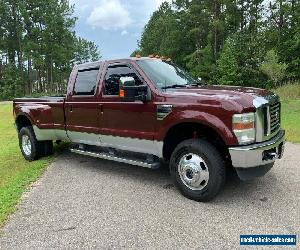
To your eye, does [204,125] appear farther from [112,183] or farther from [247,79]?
[247,79]

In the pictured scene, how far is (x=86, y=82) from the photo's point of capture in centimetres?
757

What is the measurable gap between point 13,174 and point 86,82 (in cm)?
260

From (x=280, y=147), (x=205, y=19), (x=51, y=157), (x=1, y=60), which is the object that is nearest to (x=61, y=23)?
(x=1, y=60)

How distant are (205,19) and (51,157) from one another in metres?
48.3

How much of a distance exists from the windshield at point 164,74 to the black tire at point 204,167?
3.71ft

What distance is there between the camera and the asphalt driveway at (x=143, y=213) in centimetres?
465

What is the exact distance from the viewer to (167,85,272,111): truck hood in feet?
17.4

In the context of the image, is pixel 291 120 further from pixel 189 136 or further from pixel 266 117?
pixel 266 117

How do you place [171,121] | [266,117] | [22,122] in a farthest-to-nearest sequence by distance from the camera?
[22,122] < [171,121] < [266,117]

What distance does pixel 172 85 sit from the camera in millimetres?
6539

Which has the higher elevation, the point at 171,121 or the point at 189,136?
the point at 171,121

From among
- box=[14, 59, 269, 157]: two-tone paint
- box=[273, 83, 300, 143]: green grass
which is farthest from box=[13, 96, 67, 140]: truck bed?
box=[273, 83, 300, 143]: green grass

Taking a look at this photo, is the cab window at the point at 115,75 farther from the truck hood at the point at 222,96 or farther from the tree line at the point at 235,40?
the tree line at the point at 235,40

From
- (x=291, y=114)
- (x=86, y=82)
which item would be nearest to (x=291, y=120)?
(x=291, y=114)
